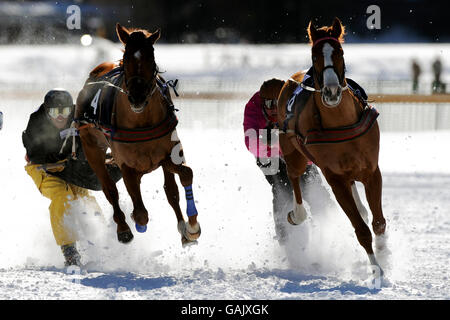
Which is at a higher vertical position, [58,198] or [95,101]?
[95,101]

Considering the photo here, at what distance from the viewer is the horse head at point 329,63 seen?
18.7ft

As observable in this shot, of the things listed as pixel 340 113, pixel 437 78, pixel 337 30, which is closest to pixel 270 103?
pixel 340 113

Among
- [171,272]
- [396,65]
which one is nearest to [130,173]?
[171,272]

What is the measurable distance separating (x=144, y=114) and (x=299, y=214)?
1.72 m

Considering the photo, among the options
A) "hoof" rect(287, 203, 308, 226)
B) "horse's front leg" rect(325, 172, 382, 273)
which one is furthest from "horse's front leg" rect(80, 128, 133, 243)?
"horse's front leg" rect(325, 172, 382, 273)

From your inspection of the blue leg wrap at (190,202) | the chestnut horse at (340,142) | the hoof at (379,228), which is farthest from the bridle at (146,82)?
the hoof at (379,228)

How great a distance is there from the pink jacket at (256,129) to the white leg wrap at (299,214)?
1.99ft

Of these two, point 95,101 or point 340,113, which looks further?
point 95,101

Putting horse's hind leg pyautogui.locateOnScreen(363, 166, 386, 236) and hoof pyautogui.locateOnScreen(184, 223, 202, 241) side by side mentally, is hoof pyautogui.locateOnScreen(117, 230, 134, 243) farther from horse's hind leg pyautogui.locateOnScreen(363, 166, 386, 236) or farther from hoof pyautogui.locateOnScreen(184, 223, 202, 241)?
horse's hind leg pyautogui.locateOnScreen(363, 166, 386, 236)

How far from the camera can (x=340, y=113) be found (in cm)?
614

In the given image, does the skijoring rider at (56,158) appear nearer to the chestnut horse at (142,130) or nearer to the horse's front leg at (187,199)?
the chestnut horse at (142,130)

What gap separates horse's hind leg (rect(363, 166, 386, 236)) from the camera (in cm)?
632

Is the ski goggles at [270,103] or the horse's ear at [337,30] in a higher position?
the horse's ear at [337,30]

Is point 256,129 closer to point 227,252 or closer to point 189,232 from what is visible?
point 227,252
